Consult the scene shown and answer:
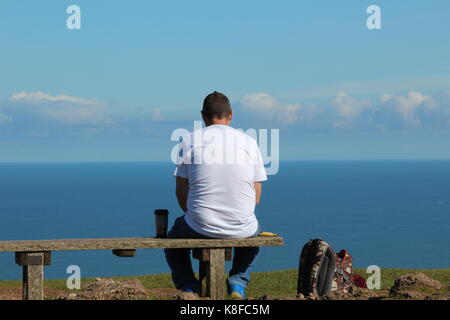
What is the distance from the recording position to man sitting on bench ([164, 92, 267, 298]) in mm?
8883

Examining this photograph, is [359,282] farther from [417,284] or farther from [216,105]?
[216,105]

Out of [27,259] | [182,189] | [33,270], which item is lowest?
[33,270]

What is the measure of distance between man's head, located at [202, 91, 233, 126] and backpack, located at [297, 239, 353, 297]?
2319 mm

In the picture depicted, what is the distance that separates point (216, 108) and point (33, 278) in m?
3.07

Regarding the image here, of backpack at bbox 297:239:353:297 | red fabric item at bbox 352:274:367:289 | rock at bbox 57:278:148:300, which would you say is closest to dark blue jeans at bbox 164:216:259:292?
rock at bbox 57:278:148:300

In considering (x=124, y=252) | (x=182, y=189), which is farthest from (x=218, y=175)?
(x=124, y=252)

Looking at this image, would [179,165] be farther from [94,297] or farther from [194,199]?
[94,297]

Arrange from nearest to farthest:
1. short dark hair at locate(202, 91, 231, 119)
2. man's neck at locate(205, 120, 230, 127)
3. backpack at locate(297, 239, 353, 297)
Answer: short dark hair at locate(202, 91, 231, 119) → man's neck at locate(205, 120, 230, 127) → backpack at locate(297, 239, 353, 297)

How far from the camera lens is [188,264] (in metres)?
9.67

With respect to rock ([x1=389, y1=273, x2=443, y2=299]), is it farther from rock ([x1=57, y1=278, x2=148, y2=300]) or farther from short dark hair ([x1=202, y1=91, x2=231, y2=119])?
short dark hair ([x1=202, y1=91, x2=231, y2=119])

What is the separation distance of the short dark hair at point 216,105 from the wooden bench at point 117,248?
1.55 m

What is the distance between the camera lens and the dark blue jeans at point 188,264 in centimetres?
955

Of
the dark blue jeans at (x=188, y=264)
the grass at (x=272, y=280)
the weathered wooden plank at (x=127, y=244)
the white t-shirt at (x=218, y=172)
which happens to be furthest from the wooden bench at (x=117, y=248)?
the grass at (x=272, y=280)
